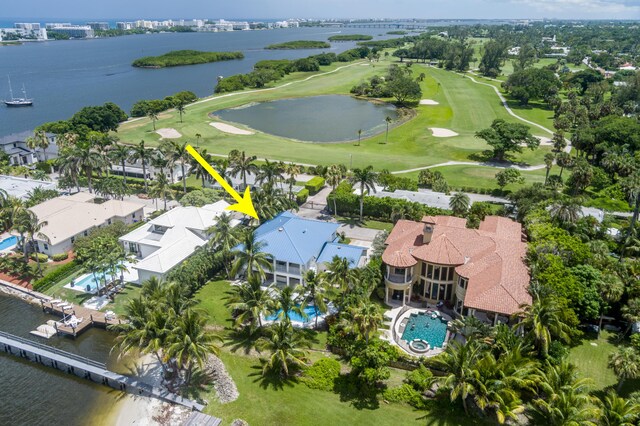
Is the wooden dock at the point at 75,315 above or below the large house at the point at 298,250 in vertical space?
below

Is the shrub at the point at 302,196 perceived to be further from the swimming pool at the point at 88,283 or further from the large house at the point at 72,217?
the swimming pool at the point at 88,283

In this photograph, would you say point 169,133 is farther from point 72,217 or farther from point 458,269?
point 458,269

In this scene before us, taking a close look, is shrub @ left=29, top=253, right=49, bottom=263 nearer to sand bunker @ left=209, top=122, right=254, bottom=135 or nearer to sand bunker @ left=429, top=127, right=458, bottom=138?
sand bunker @ left=209, top=122, right=254, bottom=135

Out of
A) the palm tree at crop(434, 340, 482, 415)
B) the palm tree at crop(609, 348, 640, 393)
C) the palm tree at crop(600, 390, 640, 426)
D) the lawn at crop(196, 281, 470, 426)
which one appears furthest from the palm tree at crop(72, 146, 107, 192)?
the palm tree at crop(600, 390, 640, 426)

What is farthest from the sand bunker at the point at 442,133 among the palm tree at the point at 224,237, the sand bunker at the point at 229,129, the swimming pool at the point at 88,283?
the swimming pool at the point at 88,283

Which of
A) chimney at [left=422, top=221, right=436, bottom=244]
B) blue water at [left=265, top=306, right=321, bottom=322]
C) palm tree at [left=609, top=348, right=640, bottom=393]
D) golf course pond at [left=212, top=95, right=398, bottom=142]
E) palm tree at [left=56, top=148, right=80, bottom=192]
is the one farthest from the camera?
golf course pond at [left=212, top=95, right=398, bottom=142]

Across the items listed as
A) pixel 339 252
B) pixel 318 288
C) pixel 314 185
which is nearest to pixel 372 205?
pixel 314 185

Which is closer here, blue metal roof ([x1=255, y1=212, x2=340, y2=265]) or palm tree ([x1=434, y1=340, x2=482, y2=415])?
palm tree ([x1=434, y1=340, x2=482, y2=415])

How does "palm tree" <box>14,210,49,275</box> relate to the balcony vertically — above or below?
above
